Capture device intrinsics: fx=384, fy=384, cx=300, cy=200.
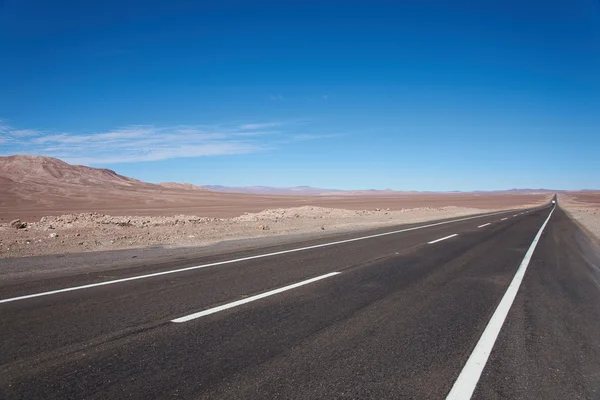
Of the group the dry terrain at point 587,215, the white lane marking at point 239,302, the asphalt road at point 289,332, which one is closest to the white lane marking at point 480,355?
the asphalt road at point 289,332

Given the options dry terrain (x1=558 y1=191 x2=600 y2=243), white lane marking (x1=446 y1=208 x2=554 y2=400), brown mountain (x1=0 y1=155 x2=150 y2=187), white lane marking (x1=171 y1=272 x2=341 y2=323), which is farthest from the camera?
brown mountain (x1=0 y1=155 x2=150 y2=187)

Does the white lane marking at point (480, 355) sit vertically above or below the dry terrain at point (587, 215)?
above

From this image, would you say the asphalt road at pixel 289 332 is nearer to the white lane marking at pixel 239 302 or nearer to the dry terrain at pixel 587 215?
the white lane marking at pixel 239 302

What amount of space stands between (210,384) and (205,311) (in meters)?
2.13

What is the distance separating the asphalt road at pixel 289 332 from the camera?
3355mm

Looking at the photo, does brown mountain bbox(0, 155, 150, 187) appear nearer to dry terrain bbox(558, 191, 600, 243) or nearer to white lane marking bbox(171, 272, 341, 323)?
dry terrain bbox(558, 191, 600, 243)

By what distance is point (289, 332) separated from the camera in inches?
181

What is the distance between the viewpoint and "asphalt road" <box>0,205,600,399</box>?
11.0ft

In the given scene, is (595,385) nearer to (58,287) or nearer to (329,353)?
(329,353)

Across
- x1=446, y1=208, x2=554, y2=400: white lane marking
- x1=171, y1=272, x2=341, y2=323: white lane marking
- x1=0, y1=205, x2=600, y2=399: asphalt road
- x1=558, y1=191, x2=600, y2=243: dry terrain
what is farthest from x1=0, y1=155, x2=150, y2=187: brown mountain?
x1=446, y1=208, x2=554, y2=400: white lane marking

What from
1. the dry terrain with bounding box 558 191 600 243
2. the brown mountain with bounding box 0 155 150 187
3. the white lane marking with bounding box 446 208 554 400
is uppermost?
the brown mountain with bounding box 0 155 150 187

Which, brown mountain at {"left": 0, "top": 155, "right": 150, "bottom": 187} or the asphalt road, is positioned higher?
brown mountain at {"left": 0, "top": 155, "right": 150, "bottom": 187}

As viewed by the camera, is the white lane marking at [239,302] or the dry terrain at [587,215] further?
the dry terrain at [587,215]

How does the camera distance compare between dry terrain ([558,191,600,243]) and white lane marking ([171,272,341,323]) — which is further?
dry terrain ([558,191,600,243])
